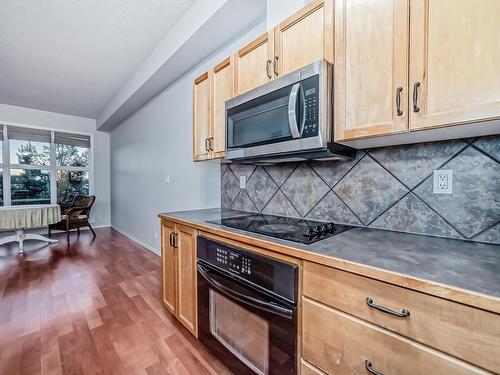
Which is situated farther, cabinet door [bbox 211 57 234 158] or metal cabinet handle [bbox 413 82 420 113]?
cabinet door [bbox 211 57 234 158]

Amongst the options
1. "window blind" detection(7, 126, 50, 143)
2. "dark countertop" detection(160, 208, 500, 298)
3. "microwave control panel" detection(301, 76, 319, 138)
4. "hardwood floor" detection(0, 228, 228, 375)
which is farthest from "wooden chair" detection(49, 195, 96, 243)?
"microwave control panel" detection(301, 76, 319, 138)

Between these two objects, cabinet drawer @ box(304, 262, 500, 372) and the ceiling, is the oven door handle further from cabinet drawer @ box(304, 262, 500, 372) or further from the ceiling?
the ceiling

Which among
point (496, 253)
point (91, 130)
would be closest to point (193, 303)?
point (496, 253)

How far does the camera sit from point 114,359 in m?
1.52

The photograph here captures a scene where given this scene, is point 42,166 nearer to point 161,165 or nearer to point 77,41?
point 161,165

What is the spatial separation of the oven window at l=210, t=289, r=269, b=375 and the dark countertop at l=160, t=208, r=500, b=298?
1.42 feet

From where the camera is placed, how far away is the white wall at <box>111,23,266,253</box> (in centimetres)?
268

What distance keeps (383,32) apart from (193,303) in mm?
1862

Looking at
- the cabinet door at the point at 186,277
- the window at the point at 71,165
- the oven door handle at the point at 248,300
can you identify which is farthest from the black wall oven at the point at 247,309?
the window at the point at 71,165

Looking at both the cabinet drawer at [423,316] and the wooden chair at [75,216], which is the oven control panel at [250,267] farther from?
the wooden chair at [75,216]

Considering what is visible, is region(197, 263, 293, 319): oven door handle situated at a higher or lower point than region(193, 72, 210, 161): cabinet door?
lower

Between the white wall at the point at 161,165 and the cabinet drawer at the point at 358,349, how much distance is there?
1699 millimetres

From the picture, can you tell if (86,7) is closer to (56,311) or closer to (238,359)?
(56,311)

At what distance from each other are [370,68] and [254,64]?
2.57 ft
